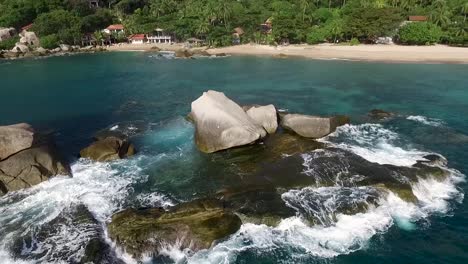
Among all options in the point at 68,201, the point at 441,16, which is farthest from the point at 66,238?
the point at 441,16

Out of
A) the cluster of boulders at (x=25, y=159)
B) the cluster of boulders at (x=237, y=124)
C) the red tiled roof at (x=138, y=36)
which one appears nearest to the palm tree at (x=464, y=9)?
the cluster of boulders at (x=237, y=124)

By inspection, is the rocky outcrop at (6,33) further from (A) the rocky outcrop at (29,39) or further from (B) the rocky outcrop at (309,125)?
(B) the rocky outcrop at (309,125)

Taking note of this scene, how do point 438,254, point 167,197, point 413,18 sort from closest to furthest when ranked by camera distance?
point 438,254 < point 167,197 < point 413,18

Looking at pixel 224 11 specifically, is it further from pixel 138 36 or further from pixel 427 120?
pixel 427 120

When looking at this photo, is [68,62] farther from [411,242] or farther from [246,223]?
[411,242]

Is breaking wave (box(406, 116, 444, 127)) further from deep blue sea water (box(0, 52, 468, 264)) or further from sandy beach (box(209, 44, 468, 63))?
sandy beach (box(209, 44, 468, 63))

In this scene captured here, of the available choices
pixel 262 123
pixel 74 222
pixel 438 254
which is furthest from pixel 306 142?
pixel 74 222
